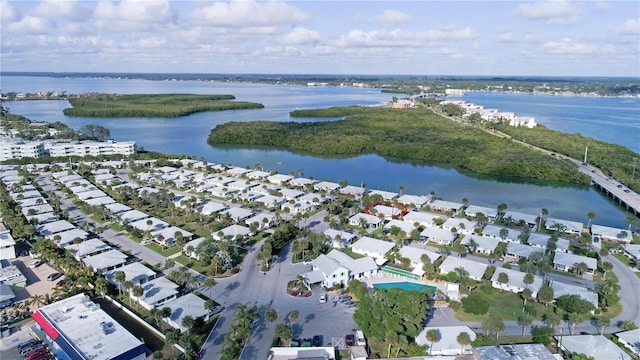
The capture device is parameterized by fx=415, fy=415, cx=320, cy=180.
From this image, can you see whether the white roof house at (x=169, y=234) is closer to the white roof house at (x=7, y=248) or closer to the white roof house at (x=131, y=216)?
the white roof house at (x=131, y=216)

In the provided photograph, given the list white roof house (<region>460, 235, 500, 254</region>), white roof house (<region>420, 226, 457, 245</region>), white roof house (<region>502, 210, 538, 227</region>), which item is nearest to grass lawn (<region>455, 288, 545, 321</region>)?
white roof house (<region>460, 235, 500, 254</region>)

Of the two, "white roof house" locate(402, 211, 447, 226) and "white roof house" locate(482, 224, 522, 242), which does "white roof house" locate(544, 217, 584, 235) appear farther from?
"white roof house" locate(402, 211, 447, 226)

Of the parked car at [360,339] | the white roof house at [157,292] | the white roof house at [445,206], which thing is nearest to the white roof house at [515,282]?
the parked car at [360,339]

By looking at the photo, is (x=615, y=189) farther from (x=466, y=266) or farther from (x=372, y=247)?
(x=372, y=247)

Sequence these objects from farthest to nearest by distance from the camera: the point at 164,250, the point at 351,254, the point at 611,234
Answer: the point at 611,234, the point at 164,250, the point at 351,254

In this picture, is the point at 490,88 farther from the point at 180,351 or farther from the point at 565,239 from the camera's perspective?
the point at 180,351

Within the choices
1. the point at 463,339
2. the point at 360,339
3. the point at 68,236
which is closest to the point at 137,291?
the point at 360,339
